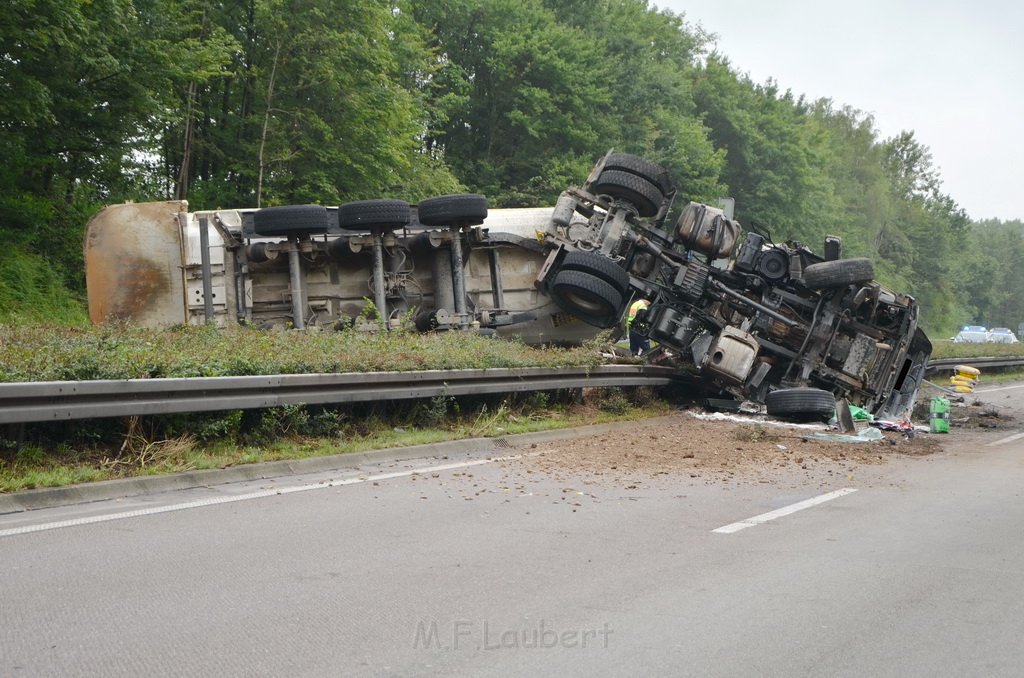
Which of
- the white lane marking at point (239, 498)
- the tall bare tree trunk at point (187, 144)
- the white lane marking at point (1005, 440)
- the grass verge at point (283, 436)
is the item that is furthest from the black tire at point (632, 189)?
the tall bare tree trunk at point (187, 144)

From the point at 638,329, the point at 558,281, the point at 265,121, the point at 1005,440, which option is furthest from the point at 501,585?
the point at 265,121

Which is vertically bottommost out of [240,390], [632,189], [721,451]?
[721,451]

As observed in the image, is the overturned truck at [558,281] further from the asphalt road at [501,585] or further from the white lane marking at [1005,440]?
the asphalt road at [501,585]

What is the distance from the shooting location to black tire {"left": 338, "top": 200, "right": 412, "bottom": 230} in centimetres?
1400

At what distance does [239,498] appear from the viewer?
6789mm

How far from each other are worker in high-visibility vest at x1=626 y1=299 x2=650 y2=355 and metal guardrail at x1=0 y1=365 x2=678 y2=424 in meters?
3.08

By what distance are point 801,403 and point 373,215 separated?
6.47 metres

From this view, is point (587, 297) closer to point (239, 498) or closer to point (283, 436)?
point (283, 436)

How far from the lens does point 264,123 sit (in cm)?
2577

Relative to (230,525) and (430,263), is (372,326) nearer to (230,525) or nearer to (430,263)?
(430,263)

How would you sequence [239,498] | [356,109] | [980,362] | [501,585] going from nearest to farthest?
1. [501,585]
2. [239,498]
3. [356,109]
4. [980,362]

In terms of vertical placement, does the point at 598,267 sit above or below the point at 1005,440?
above

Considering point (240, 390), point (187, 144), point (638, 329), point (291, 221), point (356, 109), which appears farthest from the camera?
point (356, 109)

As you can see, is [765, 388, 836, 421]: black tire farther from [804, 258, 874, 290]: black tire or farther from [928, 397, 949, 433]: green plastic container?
[928, 397, 949, 433]: green plastic container
